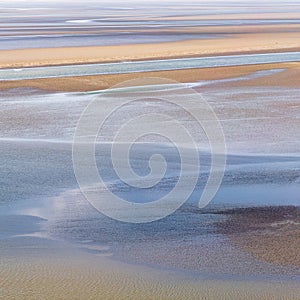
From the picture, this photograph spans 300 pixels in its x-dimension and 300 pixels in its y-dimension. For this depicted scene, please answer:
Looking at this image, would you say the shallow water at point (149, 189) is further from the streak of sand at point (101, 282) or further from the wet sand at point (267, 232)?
the streak of sand at point (101, 282)

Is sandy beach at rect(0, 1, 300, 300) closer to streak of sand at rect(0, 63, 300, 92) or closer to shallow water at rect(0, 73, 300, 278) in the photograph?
shallow water at rect(0, 73, 300, 278)

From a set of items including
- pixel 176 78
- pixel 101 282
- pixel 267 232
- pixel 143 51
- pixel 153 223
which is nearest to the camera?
pixel 101 282

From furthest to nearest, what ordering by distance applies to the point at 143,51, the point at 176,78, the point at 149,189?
the point at 143,51 → the point at 176,78 → the point at 149,189

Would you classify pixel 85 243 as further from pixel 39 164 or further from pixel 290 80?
pixel 290 80

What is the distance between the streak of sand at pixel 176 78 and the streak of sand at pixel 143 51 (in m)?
7.10

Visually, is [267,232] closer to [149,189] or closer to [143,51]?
[149,189]

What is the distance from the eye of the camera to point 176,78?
1166 inches

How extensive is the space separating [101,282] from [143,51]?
33.7 meters

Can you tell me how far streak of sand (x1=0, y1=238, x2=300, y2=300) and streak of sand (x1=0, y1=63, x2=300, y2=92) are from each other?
17.3 metres

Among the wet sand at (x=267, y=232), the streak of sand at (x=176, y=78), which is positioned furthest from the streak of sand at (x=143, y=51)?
the wet sand at (x=267, y=232)

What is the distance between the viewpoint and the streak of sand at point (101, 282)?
29.1ft

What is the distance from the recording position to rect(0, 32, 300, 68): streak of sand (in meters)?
38.2

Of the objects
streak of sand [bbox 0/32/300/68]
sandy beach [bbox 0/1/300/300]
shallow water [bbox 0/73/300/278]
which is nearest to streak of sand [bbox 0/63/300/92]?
sandy beach [bbox 0/1/300/300]

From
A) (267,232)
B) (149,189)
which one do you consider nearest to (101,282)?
(267,232)
